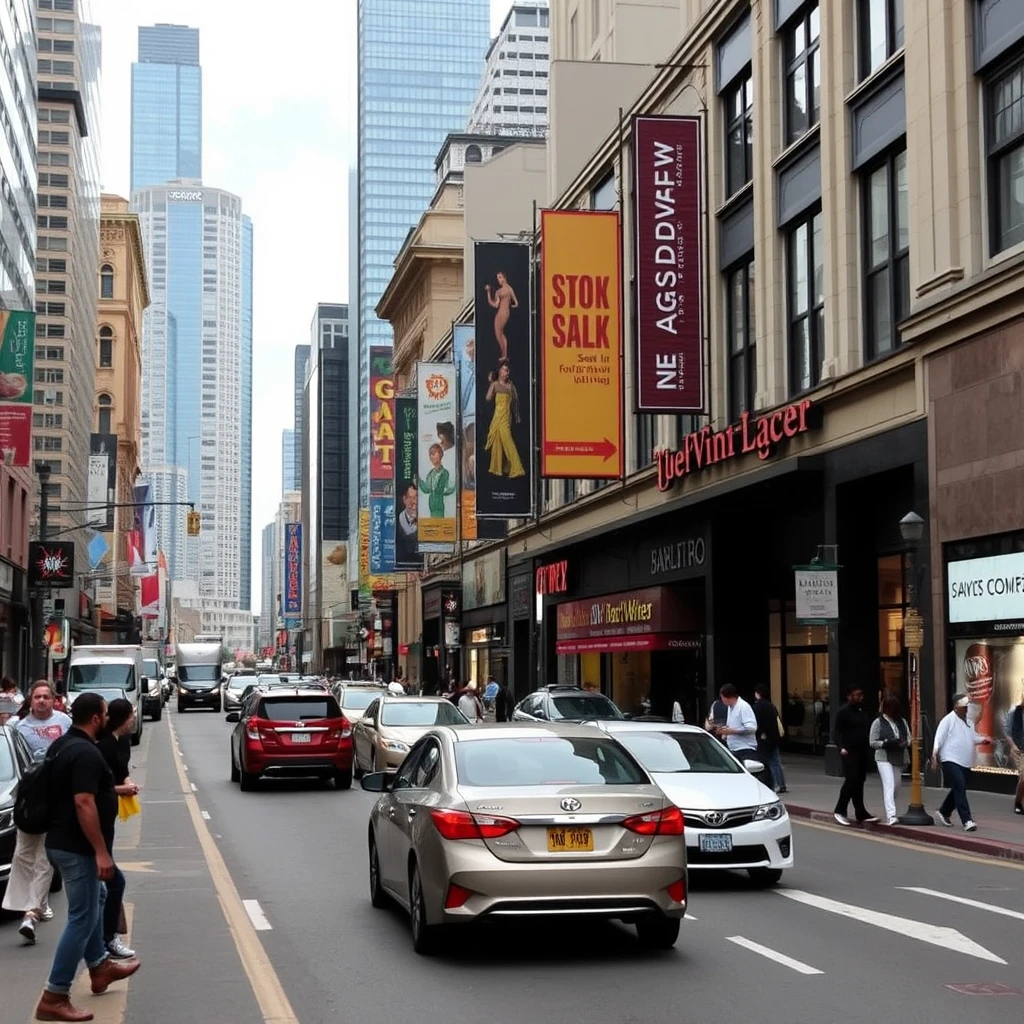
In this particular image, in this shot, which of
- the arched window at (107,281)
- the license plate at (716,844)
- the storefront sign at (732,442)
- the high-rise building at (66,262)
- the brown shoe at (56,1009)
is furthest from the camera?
the arched window at (107,281)

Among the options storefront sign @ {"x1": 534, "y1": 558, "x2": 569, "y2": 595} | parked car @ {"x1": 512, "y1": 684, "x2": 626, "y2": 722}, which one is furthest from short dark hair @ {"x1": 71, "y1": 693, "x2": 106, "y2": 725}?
storefront sign @ {"x1": 534, "y1": 558, "x2": 569, "y2": 595}

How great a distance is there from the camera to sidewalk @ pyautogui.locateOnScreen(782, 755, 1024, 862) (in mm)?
16531

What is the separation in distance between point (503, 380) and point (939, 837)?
27.7 m

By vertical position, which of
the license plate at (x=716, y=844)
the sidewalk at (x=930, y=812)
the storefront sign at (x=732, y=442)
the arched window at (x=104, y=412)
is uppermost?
the arched window at (x=104, y=412)

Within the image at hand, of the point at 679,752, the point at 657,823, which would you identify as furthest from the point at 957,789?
the point at 657,823

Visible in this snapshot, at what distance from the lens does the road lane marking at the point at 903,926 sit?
10367mm

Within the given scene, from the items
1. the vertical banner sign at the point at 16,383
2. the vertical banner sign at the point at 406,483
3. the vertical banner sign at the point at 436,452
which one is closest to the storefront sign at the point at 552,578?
the vertical banner sign at the point at 436,452

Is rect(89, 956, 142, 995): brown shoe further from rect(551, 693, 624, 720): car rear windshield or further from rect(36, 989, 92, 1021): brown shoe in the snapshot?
rect(551, 693, 624, 720): car rear windshield

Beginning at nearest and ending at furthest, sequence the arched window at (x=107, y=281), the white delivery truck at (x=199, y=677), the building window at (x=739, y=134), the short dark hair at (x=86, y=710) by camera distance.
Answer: the short dark hair at (x=86, y=710)
the building window at (x=739, y=134)
the white delivery truck at (x=199, y=677)
the arched window at (x=107, y=281)

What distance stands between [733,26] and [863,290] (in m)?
9.61

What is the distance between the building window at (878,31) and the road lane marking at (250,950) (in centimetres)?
1808

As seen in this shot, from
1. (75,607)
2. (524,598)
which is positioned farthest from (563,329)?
(75,607)

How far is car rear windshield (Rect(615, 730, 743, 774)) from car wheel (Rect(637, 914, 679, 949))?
4.11m

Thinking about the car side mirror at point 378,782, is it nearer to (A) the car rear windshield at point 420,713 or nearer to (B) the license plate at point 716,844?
(B) the license plate at point 716,844
